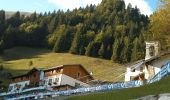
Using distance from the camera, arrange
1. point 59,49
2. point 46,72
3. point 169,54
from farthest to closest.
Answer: point 59,49 < point 46,72 < point 169,54

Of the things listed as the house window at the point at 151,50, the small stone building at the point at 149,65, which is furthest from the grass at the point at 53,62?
the house window at the point at 151,50

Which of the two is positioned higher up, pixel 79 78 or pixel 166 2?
pixel 166 2

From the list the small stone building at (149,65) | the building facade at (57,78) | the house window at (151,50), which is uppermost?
the house window at (151,50)

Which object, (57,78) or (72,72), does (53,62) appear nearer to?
(72,72)

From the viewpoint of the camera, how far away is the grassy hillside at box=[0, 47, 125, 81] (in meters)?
158

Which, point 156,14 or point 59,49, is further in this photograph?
point 59,49

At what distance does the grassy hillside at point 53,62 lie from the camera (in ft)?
520

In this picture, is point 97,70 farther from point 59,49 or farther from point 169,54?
point 169,54

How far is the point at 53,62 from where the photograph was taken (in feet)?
572

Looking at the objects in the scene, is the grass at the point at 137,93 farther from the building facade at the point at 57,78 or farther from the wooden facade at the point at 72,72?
the wooden facade at the point at 72,72

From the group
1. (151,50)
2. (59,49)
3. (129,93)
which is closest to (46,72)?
(151,50)

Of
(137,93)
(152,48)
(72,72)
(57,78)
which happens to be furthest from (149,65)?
(72,72)

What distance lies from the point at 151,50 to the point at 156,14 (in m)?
8.16

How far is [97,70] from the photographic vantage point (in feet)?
A: 520
